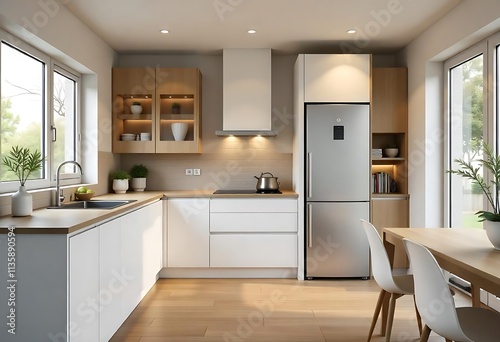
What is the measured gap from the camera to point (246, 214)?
460 cm

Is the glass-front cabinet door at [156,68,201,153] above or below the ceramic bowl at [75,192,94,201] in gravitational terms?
above

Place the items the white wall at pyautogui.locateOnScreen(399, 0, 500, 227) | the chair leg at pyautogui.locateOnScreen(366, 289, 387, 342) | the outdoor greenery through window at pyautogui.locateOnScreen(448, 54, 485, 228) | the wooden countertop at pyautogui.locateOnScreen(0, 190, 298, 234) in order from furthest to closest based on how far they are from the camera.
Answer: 1. the white wall at pyautogui.locateOnScreen(399, 0, 500, 227)
2. the outdoor greenery through window at pyautogui.locateOnScreen(448, 54, 485, 228)
3. the chair leg at pyautogui.locateOnScreen(366, 289, 387, 342)
4. the wooden countertop at pyautogui.locateOnScreen(0, 190, 298, 234)

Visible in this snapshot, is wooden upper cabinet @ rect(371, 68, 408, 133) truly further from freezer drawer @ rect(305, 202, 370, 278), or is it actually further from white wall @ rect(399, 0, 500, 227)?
freezer drawer @ rect(305, 202, 370, 278)

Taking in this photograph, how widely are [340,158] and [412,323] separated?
6.01 ft

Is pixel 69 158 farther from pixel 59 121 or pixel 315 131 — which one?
pixel 315 131

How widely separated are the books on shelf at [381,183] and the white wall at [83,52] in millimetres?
2997

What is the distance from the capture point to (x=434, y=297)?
1.94 metres

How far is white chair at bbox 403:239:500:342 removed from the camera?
74.0 inches

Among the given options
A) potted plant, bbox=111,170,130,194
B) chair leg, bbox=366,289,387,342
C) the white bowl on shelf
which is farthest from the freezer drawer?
potted plant, bbox=111,170,130,194

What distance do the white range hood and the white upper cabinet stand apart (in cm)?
51

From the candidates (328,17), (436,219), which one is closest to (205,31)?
(328,17)

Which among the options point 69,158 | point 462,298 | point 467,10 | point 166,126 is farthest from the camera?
point 166,126

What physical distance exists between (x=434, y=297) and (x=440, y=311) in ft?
0.21

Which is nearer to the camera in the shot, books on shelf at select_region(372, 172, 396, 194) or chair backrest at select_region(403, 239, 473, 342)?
chair backrest at select_region(403, 239, 473, 342)
